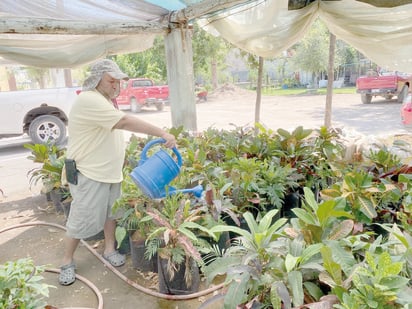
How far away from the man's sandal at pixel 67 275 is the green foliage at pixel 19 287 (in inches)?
48.5

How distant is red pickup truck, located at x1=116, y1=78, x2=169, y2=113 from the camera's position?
15.8 m

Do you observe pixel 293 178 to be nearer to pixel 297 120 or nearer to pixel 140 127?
pixel 140 127

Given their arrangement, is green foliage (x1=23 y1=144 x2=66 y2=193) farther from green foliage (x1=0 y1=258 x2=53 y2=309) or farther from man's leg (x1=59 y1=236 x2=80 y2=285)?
green foliage (x1=0 y1=258 x2=53 y2=309)

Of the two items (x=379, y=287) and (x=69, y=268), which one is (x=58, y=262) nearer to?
(x=69, y=268)

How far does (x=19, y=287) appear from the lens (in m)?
1.44

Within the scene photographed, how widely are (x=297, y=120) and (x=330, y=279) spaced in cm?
1046

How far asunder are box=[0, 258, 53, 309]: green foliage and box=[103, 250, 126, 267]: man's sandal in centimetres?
142

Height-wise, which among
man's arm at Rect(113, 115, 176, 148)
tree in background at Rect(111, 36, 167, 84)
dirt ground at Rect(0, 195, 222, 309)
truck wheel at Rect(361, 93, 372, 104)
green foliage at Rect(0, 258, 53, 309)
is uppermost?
tree in background at Rect(111, 36, 167, 84)

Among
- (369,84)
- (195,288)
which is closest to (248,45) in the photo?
(195,288)

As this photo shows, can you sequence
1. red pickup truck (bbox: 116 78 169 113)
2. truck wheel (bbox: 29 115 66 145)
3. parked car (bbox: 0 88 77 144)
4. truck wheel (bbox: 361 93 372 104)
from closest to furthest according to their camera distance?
1. parked car (bbox: 0 88 77 144)
2. truck wheel (bbox: 29 115 66 145)
3. truck wheel (bbox: 361 93 372 104)
4. red pickup truck (bbox: 116 78 169 113)

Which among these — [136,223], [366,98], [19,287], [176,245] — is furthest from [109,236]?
[366,98]

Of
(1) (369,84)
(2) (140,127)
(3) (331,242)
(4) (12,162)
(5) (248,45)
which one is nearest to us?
(3) (331,242)

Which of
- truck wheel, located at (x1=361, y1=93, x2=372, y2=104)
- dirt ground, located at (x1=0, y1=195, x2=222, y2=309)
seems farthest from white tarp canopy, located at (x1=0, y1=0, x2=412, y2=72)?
truck wheel, located at (x1=361, y1=93, x2=372, y2=104)

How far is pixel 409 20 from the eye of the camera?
3.23m
